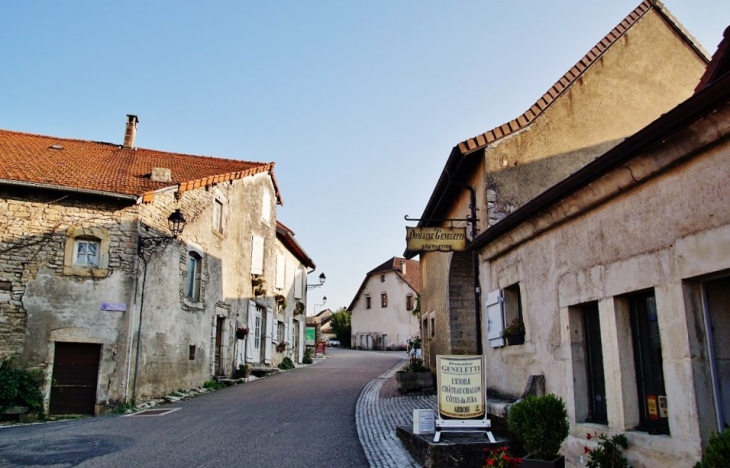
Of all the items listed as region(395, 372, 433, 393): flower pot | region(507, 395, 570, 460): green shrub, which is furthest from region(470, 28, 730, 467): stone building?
region(395, 372, 433, 393): flower pot

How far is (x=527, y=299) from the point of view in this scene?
7.11 m

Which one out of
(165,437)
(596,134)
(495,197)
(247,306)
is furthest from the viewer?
(247,306)

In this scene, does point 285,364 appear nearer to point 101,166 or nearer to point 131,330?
point 131,330

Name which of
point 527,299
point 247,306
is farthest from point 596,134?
point 247,306

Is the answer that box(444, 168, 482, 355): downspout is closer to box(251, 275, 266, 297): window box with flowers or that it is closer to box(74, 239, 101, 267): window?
box(74, 239, 101, 267): window

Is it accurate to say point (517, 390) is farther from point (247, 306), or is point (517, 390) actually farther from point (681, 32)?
point (247, 306)

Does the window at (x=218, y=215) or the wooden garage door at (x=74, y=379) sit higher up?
the window at (x=218, y=215)

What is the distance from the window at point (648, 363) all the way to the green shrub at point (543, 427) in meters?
0.66

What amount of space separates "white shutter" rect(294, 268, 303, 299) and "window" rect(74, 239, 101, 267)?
1546cm

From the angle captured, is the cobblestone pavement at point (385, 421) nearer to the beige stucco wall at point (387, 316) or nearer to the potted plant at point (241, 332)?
the potted plant at point (241, 332)

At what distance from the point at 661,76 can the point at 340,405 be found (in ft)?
30.7

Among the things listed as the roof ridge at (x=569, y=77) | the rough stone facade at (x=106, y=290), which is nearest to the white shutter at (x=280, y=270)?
the rough stone facade at (x=106, y=290)

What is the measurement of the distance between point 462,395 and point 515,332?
1176mm

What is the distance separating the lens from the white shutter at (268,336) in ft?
70.0
